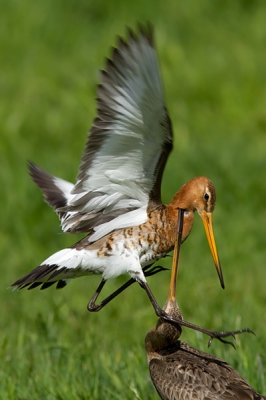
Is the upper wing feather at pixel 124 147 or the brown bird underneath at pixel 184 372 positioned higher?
the upper wing feather at pixel 124 147

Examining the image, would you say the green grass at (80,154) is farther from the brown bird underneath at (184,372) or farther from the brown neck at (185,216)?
the brown neck at (185,216)

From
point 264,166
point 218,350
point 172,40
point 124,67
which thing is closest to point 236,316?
point 218,350

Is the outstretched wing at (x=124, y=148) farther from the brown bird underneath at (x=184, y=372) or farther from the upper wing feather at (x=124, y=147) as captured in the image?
the brown bird underneath at (x=184, y=372)

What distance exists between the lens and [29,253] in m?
9.16

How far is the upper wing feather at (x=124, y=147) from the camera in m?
5.10

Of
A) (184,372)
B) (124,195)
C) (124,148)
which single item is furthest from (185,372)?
(124,148)

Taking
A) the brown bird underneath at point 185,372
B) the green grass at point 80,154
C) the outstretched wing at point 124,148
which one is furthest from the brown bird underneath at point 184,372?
the outstretched wing at point 124,148

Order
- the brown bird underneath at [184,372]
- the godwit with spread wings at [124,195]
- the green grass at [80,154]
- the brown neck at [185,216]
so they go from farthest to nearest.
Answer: the green grass at [80,154] → the brown neck at [185,216] → the godwit with spread wings at [124,195] → the brown bird underneath at [184,372]

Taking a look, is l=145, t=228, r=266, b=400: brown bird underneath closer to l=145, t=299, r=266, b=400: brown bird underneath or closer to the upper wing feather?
l=145, t=299, r=266, b=400: brown bird underneath

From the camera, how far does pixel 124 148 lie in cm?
558

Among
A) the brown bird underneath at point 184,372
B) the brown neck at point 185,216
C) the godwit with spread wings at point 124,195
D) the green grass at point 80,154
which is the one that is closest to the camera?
the brown bird underneath at point 184,372

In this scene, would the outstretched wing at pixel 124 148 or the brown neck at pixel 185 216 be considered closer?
the outstretched wing at pixel 124 148

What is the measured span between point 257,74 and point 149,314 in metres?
5.47

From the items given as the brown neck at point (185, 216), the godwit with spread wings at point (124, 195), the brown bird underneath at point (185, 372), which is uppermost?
the godwit with spread wings at point (124, 195)
